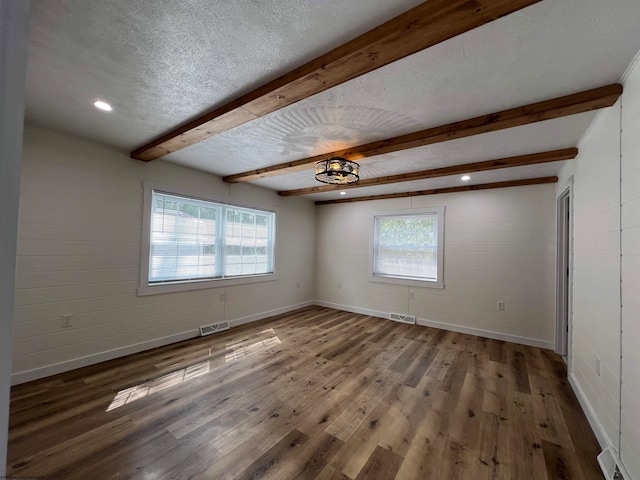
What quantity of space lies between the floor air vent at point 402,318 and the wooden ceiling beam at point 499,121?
3300 mm

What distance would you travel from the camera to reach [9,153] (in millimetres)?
418

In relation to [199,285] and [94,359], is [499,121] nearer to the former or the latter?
[199,285]

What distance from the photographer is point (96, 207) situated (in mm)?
3004

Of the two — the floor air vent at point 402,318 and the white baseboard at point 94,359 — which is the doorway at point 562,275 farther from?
the white baseboard at point 94,359

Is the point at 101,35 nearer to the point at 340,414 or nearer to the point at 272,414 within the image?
the point at 272,414

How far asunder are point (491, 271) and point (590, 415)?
90.9 inches

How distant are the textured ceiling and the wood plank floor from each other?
2.49 m

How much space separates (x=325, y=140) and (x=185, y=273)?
8.93ft

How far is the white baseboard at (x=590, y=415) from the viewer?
1.91 metres

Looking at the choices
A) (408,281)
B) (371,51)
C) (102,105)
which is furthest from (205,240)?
(408,281)

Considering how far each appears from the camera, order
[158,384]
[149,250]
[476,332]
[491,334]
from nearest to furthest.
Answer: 1. [158,384]
2. [149,250]
3. [491,334]
4. [476,332]

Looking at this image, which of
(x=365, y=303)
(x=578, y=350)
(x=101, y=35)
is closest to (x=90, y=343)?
(x=101, y=35)

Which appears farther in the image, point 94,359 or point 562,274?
point 562,274

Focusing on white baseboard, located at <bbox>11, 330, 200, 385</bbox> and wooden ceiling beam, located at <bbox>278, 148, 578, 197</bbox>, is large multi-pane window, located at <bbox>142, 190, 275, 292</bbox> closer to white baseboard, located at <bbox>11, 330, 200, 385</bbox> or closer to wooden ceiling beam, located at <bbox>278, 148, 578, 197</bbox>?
white baseboard, located at <bbox>11, 330, 200, 385</bbox>
